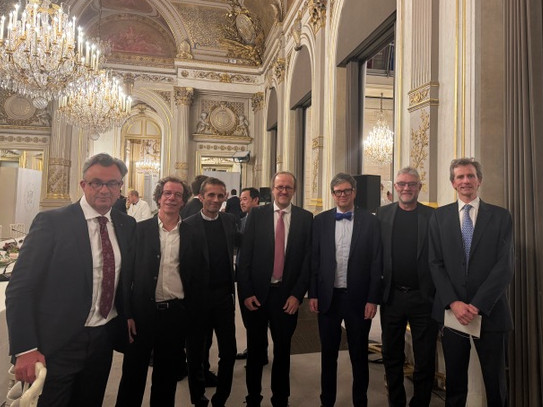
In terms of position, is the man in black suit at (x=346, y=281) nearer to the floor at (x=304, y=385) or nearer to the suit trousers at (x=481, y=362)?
the floor at (x=304, y=385)

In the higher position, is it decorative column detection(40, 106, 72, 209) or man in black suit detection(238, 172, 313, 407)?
decorative column detection(40, 106, 72, 209)

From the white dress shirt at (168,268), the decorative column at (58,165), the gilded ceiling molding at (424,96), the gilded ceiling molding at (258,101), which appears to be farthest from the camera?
the gilded ceiling molding at (258,101)

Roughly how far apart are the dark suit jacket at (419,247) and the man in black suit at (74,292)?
1.66 meters

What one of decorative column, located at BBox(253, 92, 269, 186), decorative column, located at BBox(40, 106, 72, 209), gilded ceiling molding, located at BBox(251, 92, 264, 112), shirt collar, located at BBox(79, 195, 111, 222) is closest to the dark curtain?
shirt collar, located at BBox(79, 195, 111, 222)

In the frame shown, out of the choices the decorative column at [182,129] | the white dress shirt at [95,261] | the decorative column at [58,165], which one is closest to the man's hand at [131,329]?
the white dress shirt at [95,261]

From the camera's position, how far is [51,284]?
63.2 inches

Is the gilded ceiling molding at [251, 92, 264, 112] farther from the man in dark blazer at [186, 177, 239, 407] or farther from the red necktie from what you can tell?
the red necktie

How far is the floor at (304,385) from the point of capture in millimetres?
2641

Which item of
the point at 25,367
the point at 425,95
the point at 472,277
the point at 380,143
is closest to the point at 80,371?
the point at 25,367

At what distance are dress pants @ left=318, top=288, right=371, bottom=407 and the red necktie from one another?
140 cm

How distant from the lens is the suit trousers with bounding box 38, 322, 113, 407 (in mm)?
1625

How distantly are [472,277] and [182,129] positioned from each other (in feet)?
34.4

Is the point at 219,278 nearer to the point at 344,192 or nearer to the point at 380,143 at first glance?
the point at 344,192

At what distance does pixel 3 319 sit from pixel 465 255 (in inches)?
110
